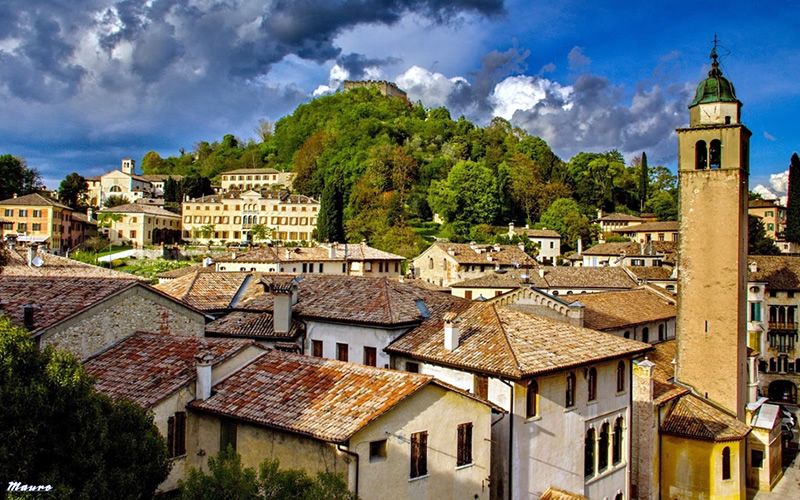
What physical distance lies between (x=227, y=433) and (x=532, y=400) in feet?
27.1

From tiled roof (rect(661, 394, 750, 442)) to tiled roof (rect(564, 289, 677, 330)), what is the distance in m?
5.43

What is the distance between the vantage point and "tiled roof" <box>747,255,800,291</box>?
47812 millimetres

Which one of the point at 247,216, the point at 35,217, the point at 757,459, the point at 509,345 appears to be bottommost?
the point at 757,459

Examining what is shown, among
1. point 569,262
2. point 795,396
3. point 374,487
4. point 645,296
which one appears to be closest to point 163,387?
point 374,487

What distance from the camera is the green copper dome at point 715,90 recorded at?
29734 mm

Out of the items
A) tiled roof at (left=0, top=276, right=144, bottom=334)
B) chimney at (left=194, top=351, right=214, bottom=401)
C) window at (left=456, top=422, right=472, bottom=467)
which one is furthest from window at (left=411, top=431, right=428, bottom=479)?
tiled roof at (left=0, top=276, right=144, bottom=334)

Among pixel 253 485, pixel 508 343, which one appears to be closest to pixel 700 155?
pixel 508 343

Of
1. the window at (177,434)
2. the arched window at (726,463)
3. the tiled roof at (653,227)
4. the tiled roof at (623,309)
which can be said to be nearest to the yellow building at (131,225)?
the tiled roof at (653,227)

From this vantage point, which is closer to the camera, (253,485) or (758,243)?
(253,485)

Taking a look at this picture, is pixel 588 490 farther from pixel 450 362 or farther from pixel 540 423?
pixel 450 362

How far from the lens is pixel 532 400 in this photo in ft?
58.6

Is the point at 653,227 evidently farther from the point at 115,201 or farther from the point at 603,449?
the point at 115,201

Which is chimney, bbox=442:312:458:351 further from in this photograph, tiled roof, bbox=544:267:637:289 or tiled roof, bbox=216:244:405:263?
tiled roof, bbox=216:244:405:263

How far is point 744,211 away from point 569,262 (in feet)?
167
